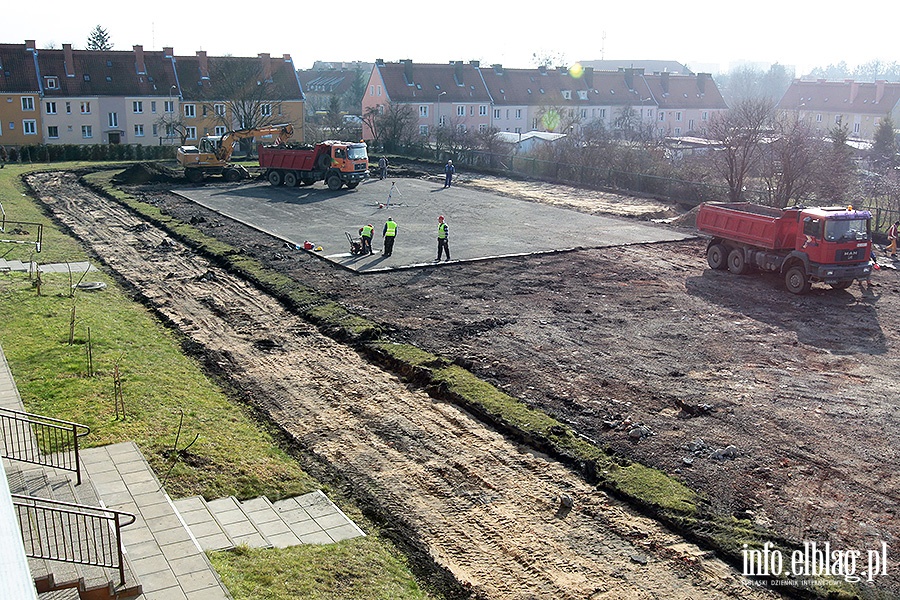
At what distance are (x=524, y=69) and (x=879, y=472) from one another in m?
70.6

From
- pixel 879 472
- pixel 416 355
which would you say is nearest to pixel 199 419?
pixel 416 355

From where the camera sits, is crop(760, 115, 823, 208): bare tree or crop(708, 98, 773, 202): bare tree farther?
crop(708, 98, 773, 202): bare tree

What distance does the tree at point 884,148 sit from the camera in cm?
5566

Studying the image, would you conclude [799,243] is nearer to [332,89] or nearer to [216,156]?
[216,156]

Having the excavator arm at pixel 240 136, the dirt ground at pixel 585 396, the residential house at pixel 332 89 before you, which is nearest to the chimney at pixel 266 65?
the excavator arm at pixel 240 136

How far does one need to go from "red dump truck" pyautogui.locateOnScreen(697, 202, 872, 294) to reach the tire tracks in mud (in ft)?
40.1

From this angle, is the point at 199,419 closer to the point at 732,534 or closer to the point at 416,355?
the point at 416,355

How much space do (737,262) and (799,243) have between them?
234cm

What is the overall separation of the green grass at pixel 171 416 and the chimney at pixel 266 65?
158 feet

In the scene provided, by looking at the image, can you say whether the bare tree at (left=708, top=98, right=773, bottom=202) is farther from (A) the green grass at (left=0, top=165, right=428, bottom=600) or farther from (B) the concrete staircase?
(B) the concrete staircase

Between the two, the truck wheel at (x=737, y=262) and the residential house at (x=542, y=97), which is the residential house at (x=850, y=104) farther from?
the truck wheel at (x=737, y=262)

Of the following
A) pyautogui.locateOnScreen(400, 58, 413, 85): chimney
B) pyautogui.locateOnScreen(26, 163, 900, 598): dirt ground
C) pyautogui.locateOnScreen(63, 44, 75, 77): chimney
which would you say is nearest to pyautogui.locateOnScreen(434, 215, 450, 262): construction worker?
pyautogui.locateOnScreen(26, 163, 900, 598): dirt ground

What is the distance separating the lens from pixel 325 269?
2441 centimetres

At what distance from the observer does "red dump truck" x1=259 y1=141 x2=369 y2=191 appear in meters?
40.9
